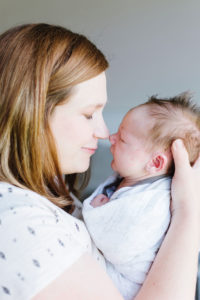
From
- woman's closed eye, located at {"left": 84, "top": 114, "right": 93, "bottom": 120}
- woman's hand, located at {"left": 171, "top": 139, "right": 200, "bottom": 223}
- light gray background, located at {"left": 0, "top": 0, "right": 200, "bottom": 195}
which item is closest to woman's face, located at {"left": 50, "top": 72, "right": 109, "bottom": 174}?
woman's closed eye, located at {"left": 84, "top": 114, "right": 93, "bottom": 120}

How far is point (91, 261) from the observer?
2.19 feet

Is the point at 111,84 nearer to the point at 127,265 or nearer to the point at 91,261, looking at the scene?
the point at 127,265

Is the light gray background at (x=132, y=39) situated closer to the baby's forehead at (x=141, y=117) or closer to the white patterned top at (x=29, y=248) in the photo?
the baby's forehead at (x=141, y=117)

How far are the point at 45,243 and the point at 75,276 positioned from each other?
8 cm

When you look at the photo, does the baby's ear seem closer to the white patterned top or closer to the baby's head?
the baby's head

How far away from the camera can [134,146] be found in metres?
1.05

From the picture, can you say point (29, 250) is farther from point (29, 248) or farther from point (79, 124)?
point (79, 124)

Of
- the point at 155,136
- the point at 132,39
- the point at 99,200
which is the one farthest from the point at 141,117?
the point at 132,39

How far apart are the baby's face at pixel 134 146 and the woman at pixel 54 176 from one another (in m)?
0.12

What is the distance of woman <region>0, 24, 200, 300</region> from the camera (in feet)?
1.95

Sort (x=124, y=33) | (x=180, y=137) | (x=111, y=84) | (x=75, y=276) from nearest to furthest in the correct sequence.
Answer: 1. (x=75, y=276)
2. (x=180, y=137)
3. (x=124, y=33)
4. (x=111, y=84)

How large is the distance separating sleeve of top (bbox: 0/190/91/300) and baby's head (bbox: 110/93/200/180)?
44 cm

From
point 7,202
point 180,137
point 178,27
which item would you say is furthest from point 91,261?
point 178,27

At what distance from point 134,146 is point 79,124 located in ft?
0.78
